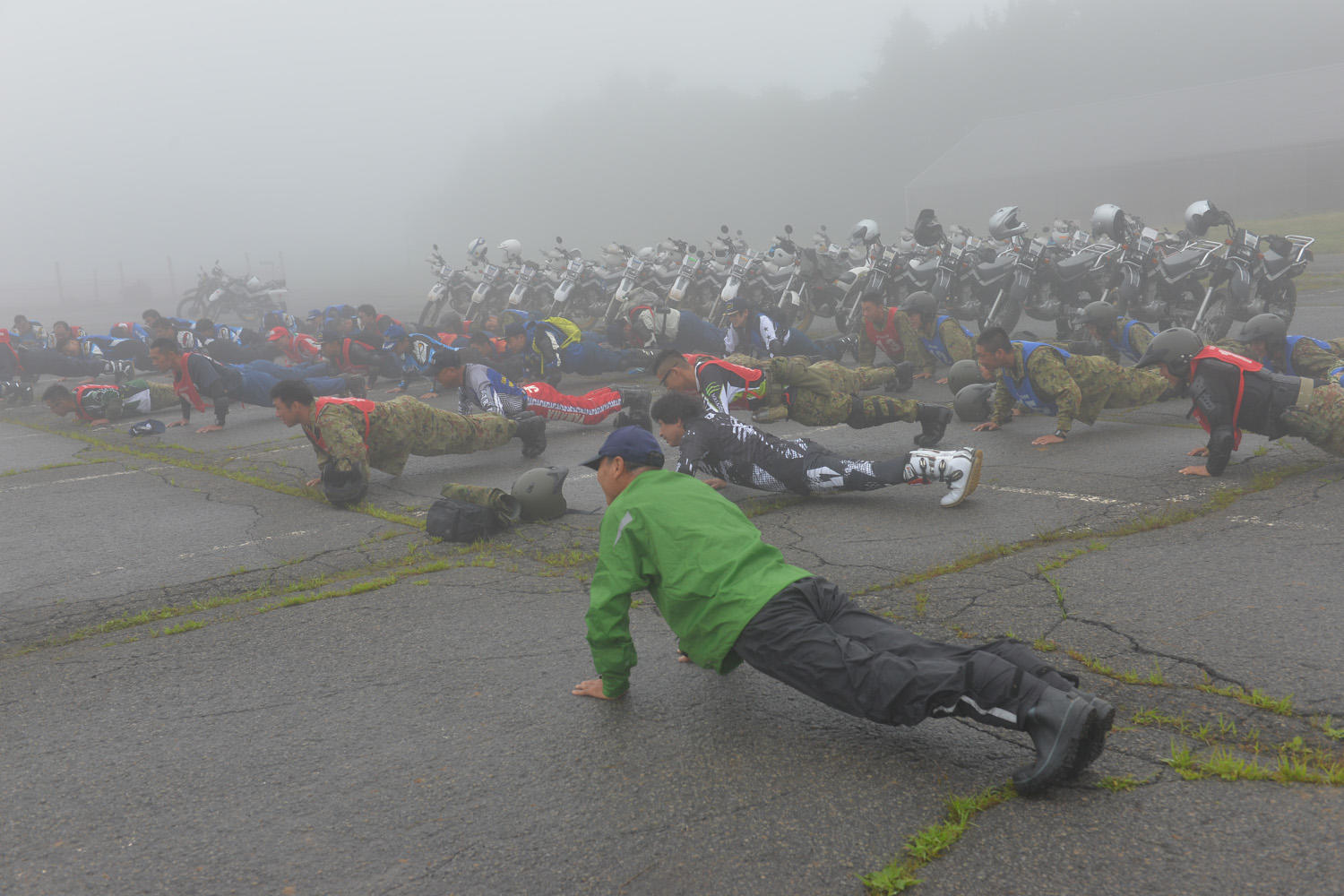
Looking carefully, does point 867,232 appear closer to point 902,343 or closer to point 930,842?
point 902,343

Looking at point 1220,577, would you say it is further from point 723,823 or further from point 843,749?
point 723,823

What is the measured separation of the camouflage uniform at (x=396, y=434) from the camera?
7.76 m

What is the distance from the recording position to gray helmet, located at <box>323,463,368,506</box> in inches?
306

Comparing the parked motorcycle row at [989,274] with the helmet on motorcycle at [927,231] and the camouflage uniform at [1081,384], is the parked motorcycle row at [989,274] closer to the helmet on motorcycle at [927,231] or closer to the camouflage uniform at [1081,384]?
the helmet on motorcycle at [927,231]

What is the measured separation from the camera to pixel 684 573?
344cm

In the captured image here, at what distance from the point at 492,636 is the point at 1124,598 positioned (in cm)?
306

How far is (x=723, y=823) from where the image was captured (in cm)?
296

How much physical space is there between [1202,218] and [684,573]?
12.9 metres

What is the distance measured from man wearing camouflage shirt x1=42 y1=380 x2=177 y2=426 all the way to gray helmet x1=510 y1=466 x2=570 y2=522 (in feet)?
30.2

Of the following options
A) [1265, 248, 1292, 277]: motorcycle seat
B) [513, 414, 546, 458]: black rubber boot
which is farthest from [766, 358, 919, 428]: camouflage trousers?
[1265, 248, 1292, 277]: motorcycle seat

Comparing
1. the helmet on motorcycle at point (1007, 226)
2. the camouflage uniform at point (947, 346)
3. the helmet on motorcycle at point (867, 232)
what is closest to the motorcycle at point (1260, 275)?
the helmet on motorcycle at point (1007, 226)

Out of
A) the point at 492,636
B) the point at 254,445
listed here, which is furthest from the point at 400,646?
the point at 254,445

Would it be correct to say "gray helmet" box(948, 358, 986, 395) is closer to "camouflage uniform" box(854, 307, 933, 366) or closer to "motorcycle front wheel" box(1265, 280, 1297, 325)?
"camouflage uniform" box(854, 307, 933, 366)

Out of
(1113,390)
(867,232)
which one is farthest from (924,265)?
(1113,390)
